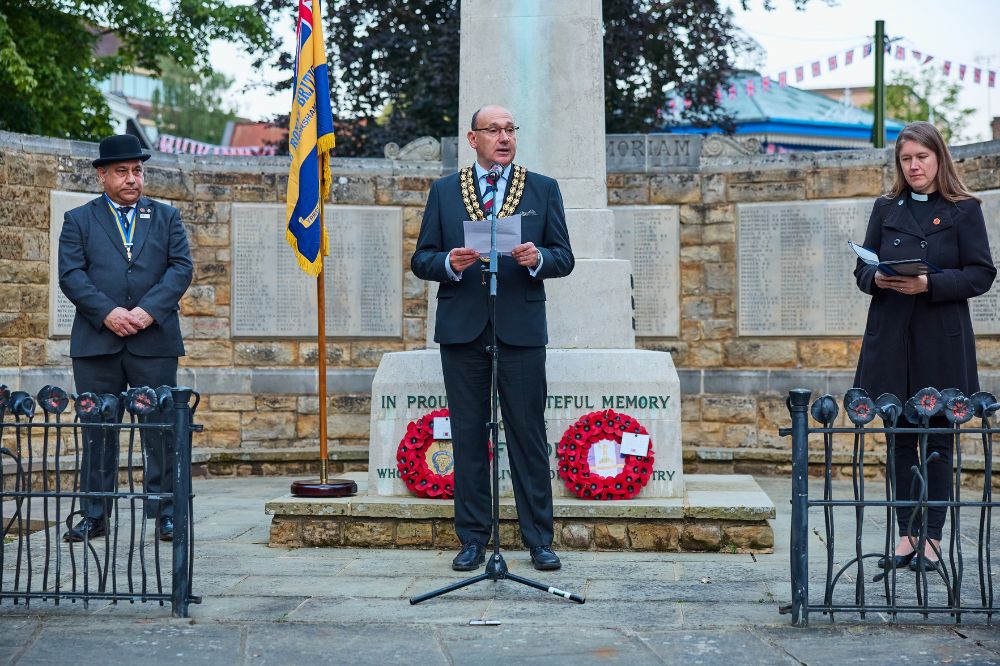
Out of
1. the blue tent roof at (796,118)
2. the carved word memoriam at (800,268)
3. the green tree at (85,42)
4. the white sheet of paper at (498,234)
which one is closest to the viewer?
the white sheet of paper at (498,234)

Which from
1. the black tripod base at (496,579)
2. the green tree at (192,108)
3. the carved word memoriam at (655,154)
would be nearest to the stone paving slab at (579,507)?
the black tripod base at (496,579)

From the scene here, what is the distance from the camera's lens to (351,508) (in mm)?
5777

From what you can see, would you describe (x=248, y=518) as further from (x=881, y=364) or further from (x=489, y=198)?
(x=881, y=364)

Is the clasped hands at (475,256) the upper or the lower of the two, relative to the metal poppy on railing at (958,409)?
upper

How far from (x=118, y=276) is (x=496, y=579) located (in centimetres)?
254

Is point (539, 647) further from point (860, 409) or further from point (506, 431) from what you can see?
point (506, 431)

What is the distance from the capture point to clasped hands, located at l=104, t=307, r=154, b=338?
5.81m

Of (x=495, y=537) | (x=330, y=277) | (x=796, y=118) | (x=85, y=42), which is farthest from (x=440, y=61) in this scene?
(x=495, y=537)

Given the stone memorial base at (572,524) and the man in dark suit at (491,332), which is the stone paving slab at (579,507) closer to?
the stone memorial base at (572,524)

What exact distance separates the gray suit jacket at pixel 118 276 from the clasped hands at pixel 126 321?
3 centimetres

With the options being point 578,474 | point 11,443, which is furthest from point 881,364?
point 11,443

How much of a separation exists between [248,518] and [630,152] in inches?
189

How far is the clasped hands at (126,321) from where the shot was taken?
19.1ft

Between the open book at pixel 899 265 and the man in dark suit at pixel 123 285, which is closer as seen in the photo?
the open book at pixel 899 265
